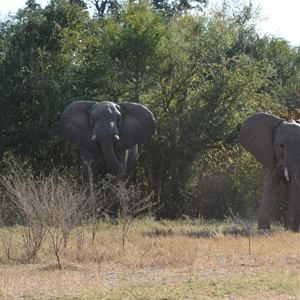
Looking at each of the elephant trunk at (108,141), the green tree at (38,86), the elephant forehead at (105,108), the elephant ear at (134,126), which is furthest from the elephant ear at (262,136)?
the green tree at (38,86)

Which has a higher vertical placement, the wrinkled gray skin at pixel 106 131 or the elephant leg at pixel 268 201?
the wrinkled gray skin at pixel 106 131

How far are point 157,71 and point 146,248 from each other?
7175 millimetres

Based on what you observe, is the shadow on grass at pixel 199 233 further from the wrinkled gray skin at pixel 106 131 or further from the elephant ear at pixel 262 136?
the wrinkled gray skin at pixel 106 131

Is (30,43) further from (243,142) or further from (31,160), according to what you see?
(243,142)

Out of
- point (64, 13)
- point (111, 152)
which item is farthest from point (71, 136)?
point (64, 13)

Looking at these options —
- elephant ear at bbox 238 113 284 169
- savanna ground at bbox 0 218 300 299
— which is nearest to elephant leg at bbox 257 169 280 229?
elephant ear at bbox 238 113 284 169

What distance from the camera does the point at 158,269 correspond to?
6.59 metres

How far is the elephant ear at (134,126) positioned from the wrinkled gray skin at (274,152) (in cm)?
244

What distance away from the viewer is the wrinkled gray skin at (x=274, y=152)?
928 centimetres

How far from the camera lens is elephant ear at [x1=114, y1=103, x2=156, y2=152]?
37.5 ft

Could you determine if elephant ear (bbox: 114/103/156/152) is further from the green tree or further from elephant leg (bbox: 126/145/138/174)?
the green tree

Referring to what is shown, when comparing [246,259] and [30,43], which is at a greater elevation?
[30,43]

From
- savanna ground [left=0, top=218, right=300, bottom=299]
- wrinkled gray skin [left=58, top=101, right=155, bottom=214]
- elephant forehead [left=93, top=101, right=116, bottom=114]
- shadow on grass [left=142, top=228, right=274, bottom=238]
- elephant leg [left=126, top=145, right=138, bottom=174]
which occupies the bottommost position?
shadow on grass [left=142, top=228, right=274, bottom=238]

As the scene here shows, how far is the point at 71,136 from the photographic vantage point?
11.4m
